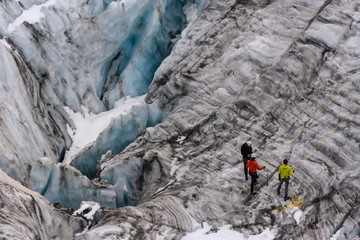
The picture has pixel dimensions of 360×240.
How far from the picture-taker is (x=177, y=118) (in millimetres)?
16703

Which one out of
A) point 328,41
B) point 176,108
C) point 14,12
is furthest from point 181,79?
point 14,12

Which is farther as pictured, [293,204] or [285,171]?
[293,204]

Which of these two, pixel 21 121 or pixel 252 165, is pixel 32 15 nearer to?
pixel 21 121

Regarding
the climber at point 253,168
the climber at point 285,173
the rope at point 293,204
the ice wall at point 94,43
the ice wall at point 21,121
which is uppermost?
the ice wall at point 94,43

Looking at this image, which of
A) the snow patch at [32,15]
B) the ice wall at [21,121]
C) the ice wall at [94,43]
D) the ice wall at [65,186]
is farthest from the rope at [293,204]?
the snow patch at [32,15]

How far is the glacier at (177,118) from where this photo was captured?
11602 millimetres

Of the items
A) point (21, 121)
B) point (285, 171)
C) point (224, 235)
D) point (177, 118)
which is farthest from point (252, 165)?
point (21, 121)

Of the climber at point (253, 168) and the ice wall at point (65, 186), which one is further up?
the ice wall at point (65, 186)

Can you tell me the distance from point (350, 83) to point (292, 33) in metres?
3.65

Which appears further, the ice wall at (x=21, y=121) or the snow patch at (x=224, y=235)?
the ice wall at (x=21, y=121)

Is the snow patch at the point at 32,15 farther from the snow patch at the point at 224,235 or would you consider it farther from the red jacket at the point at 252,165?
the snow patch at the point at 224,235

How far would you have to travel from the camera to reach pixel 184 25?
22.2m

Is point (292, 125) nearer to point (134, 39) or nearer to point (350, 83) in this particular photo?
point (350, 83)

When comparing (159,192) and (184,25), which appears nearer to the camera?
(159,192)
